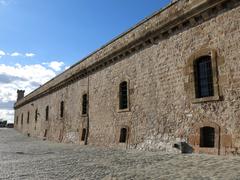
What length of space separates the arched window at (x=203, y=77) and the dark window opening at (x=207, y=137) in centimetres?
109

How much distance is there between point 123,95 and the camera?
13.4 meters

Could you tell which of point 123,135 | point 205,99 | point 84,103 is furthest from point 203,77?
→ point 84,103

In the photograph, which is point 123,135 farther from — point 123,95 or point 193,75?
point 193,75

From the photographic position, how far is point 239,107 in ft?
25.7

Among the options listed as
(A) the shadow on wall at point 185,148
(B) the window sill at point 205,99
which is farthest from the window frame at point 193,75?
(A) the shadow on wall at point 185,148

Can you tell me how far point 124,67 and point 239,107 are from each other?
20.9 feet

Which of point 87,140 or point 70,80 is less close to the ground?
point 70,80

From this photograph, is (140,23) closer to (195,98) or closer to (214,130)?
(195,98)

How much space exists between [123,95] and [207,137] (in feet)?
17.8

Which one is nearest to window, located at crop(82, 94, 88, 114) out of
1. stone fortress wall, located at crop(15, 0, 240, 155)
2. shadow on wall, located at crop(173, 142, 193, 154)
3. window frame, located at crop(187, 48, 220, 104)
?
stone fortress wall, located at crop(15, 0, 240, 155)

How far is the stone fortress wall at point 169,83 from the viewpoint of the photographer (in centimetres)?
825

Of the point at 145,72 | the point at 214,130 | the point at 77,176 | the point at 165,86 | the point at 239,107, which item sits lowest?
the point at 77,176

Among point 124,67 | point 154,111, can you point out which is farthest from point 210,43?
point 124,67

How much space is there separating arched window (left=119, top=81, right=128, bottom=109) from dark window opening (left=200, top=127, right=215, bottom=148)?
4881 millimetres
